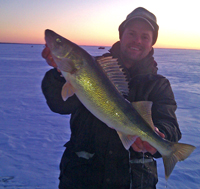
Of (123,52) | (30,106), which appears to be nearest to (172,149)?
(123,52)

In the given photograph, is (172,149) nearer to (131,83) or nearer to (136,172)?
(136,172)

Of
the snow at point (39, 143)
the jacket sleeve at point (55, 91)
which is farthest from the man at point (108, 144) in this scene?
the snow at point (39, 143)

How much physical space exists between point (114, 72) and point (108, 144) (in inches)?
30.9

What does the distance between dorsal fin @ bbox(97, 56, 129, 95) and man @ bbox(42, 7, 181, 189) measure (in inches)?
12.5

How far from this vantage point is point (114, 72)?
7.09 feet

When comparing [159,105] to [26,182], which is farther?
[26,182]

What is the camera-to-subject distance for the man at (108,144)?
213 cm

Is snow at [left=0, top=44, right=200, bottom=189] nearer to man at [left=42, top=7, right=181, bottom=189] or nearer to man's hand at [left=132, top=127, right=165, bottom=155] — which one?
man at [left=42, top=7, right=181, bottom=189]

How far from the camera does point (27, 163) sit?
3.56 metres

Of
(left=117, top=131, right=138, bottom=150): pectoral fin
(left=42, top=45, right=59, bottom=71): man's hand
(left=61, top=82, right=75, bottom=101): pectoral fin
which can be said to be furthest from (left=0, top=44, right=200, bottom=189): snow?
(left=42, top=45, right=59, bottom=71): man's hand

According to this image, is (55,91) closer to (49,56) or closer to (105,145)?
(49,56)

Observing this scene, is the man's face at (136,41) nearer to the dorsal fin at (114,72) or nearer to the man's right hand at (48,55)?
the dorsal fin at (114,72)

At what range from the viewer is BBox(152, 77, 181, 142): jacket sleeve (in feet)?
7.49

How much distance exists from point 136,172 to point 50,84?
136 cm
